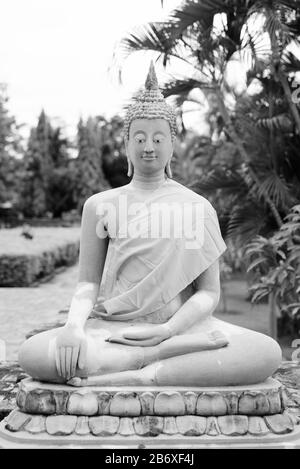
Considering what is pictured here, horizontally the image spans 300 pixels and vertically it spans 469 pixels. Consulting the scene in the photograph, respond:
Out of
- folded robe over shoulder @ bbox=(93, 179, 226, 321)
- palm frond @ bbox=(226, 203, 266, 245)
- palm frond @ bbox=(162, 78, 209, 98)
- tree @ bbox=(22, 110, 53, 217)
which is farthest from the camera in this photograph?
tree @ bbox=(22, 110, 53, 217)

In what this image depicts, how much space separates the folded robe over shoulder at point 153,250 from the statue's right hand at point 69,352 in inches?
16.4

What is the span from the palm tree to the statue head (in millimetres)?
3616

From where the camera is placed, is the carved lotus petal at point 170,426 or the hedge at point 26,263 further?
the hedge at point 26,263

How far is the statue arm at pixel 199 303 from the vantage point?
3494 millimetres

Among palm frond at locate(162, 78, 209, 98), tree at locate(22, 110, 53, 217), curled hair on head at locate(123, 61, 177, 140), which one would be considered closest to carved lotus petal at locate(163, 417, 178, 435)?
curled hair on head at locate(123, 61, 177, 140)

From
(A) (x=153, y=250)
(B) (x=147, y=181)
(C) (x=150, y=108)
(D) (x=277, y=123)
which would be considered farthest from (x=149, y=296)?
(D) (x=277, y=123)

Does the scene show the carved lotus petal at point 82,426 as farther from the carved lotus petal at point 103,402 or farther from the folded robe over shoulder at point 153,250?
the folded robe over shoulder at point 153,250

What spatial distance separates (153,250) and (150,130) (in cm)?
73

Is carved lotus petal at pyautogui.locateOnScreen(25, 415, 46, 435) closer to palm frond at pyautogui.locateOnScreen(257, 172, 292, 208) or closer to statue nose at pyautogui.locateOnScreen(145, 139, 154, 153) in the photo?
statue nose at pyautogui.locateOnScreen(145, 139, 154, 153)

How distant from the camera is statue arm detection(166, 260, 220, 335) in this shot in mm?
3494

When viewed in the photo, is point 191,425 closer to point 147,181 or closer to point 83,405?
point 83,405

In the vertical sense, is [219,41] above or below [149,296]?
above

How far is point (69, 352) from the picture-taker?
322cm

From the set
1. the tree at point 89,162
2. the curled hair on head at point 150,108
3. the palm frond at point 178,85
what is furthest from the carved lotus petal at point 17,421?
the tree at point 89,162
